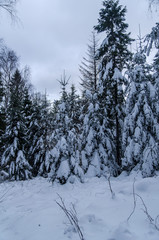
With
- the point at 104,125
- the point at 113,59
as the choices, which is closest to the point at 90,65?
the point at 113,59

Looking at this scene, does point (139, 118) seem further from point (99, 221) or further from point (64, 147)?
point (99, 221)

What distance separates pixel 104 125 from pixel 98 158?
2.44 m

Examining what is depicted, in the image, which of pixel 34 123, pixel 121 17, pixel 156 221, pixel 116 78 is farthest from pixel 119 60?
pixel 156 221

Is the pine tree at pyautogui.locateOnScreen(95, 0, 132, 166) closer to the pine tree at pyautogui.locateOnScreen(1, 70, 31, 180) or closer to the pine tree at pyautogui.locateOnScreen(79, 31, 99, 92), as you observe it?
the pine tree at pyautogui.locateOnScreen(79, 31, 99, 92)

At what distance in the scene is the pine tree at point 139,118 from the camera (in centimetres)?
848

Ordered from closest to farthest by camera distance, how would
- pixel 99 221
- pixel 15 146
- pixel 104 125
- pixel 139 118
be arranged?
pixel 99 221
pixel 139 118
pixel 104 125
pixel 15 146

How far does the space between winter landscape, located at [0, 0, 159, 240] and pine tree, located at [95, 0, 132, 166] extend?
7 centimetres

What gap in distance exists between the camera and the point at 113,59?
1105 cm

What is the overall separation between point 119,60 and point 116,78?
199 cm

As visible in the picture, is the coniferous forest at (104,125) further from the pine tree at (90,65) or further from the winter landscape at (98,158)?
the pine tree at (90,65)

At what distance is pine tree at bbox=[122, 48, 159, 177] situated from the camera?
8477mm

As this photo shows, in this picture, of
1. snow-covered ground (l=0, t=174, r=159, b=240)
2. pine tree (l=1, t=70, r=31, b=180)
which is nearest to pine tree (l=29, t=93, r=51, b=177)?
pine tree (l=1, t=70, r=31, b=180)

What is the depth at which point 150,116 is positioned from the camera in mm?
8469

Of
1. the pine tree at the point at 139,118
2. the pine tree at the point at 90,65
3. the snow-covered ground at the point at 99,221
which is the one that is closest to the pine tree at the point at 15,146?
the pine tree at the point at 90,65
